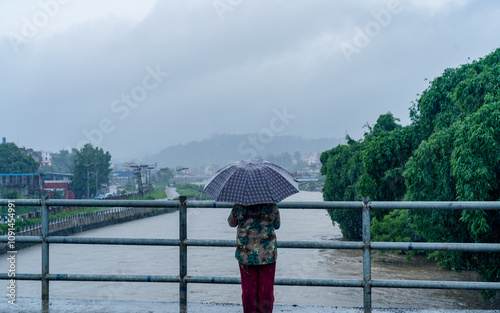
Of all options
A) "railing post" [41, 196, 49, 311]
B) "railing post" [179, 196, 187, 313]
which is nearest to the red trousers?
"railing post" [179, 196, 187, 313]

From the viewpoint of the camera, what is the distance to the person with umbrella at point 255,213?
166 inches

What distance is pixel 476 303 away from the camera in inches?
891

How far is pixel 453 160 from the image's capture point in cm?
1656

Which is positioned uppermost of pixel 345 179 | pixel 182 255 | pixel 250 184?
pixel 250 184

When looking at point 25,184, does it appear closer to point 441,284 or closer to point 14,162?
point 14,162

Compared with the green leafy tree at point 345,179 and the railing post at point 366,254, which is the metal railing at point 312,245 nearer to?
the railing post at point 366,254

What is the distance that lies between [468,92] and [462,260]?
5630 millimetres

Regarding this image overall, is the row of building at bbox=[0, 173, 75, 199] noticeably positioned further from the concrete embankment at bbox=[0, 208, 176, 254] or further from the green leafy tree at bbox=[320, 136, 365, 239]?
the green leafy tree at bbox=[320, 136, 365, 239]

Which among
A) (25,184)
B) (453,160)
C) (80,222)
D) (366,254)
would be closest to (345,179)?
(453,160)

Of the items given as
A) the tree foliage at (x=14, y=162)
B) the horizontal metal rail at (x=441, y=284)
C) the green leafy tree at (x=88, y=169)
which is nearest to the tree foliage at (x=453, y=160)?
the horizontal metal rail at (x=441, y=284)

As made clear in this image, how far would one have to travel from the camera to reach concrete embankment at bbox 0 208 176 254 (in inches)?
2029

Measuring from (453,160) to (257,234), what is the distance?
44.8 ft

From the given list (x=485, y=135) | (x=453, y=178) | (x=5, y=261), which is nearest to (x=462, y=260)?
(x=453, y=178)

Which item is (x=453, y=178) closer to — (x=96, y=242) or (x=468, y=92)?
(x=468, y=92)
